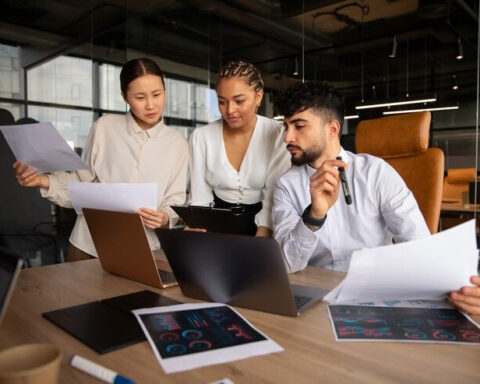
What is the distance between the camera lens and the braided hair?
71.5 inches

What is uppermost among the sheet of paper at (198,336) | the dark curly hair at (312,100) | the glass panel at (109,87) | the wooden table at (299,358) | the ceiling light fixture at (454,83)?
the ceiling light fixture at (454,83)

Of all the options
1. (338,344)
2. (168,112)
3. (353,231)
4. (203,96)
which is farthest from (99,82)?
(338,344)

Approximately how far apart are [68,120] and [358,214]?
3.35m

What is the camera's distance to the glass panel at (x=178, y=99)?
16.4ft

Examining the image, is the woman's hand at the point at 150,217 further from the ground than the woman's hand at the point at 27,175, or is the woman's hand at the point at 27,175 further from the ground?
the woman's hand at the point at 27,175

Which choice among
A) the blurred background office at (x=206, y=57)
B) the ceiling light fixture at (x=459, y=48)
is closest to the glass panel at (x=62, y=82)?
the blurred background office at (x=206, y=57)

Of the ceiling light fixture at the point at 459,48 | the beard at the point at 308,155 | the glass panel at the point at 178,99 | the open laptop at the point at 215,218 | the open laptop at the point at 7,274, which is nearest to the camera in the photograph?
the open laptop at the point at 7,274

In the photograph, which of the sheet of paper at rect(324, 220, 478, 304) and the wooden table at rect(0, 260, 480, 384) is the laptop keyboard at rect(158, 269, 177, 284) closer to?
the wooden table at rect(0, 260, 480, 384)

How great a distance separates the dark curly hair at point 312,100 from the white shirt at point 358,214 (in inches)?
9.2

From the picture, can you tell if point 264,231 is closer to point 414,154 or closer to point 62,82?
point 414,154

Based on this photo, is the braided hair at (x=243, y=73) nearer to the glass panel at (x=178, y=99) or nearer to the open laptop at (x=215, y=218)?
the open laptop at (x=215, y=218)

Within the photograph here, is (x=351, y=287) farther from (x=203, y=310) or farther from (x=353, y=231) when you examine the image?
(x=353, y=231)

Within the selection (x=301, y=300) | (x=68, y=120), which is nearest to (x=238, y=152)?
(x=301, y=300)

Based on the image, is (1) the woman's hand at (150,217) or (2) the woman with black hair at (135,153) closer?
(1) the woman's hand at (150,217)
